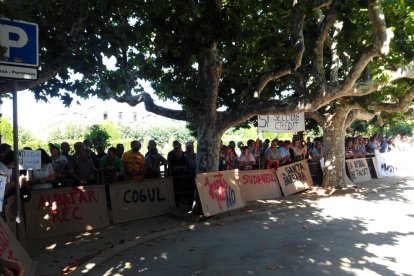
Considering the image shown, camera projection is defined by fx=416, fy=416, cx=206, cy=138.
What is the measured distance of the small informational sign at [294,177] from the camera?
1322 centimetres

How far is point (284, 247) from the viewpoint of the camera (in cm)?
685

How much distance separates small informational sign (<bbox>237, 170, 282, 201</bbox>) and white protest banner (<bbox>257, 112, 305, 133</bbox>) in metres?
1.81

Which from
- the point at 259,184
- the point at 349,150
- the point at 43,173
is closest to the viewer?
the point at 43,173

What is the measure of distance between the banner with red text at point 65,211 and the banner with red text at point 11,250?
2.12 meters

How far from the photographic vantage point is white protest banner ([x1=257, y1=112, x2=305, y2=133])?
1399 centimetres

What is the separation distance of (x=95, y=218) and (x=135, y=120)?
9689 centimetres

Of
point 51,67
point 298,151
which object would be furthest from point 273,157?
point 51,67

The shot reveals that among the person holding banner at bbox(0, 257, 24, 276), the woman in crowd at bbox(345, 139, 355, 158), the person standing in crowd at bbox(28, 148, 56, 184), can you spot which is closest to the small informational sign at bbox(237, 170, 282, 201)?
the person standing in crowd at bbox(28, 148, 56, 184)

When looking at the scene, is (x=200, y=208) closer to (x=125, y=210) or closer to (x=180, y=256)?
(x=125, y=210)

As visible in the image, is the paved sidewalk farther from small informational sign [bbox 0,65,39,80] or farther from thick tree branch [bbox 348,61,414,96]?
thick tree branch [bbox 348,61,414,96]

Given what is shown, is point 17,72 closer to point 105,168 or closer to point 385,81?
point 105,168

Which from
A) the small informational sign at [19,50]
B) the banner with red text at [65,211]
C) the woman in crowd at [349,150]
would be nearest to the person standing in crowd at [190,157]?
the banner with red text at [65,211]

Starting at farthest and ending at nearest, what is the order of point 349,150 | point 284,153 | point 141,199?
point 349,150
point 284,153
point 141,199

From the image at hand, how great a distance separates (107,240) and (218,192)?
123 inches
